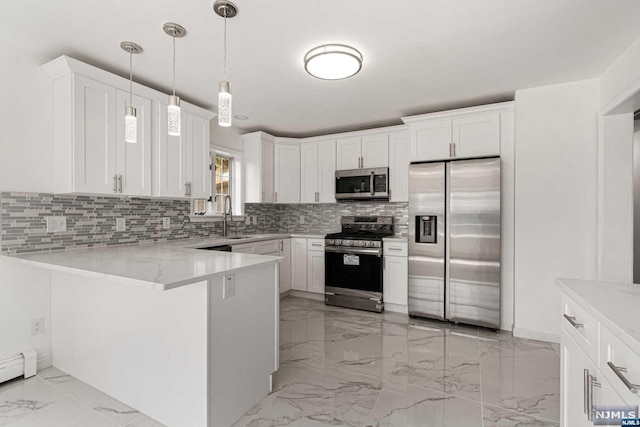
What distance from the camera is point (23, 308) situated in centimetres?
227

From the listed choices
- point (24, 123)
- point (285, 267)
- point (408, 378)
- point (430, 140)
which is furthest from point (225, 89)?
point (285, 267)

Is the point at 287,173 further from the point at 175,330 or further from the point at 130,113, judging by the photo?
the point at 175,330

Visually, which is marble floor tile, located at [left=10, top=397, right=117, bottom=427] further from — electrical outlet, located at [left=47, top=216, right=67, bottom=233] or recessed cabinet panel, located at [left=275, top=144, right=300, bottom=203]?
recessed cabinet panel, located at [left=275, top=144, right=300, bottom=203]

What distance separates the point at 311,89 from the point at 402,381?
2.69 m

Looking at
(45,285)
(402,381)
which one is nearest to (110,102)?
(45,285)

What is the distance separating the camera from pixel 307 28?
6.62 feet

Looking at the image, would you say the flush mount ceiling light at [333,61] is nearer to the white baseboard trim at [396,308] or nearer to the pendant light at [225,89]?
the pendant light at [225,89]

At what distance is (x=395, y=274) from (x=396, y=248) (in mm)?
324

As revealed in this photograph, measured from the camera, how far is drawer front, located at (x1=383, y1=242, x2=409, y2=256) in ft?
12.2

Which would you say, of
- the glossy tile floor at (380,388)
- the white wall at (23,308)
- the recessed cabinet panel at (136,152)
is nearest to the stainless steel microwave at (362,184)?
the glossy tile floor at (380,388)

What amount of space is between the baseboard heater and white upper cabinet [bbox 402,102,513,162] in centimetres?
395

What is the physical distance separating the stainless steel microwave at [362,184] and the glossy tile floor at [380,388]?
5.85 feet

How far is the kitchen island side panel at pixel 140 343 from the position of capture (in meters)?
1.62

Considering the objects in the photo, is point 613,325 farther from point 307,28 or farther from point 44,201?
point 44,201
